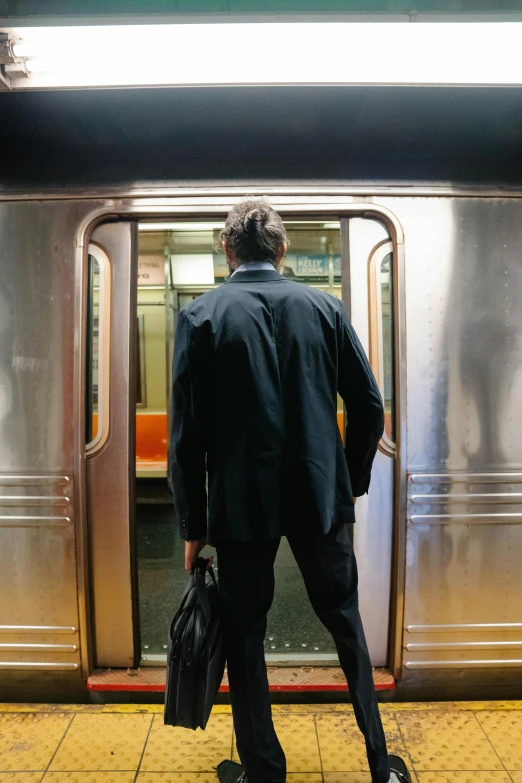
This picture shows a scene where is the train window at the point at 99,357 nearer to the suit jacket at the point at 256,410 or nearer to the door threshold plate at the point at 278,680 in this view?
the suit jacket at the point at 256,410

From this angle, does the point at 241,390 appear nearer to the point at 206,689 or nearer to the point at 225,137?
the point at 206,689

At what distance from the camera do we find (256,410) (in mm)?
1649

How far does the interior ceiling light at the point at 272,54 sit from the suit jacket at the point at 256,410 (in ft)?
2.84

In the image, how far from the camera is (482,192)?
8.07 feet

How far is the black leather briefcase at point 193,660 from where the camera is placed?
1739 millimetres

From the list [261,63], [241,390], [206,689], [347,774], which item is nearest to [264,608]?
[206,689]

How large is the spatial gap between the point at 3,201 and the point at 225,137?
1161mm

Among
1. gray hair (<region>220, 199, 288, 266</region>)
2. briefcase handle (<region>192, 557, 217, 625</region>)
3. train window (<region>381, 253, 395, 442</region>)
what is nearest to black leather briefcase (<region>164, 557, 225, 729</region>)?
briefcase handle (<region>192, 557, 217, 625</region>)

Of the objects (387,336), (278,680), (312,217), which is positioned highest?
(312,217)

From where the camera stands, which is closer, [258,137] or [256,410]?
[256,410]

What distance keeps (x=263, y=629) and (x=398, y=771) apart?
2.89 feet

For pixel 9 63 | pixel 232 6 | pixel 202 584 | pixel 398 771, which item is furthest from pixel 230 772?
pixel 232 6

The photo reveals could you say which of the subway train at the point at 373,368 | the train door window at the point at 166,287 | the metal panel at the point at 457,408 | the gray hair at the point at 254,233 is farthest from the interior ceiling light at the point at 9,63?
the train door window at the point at 166,287

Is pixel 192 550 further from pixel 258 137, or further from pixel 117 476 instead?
pixel 258 137
